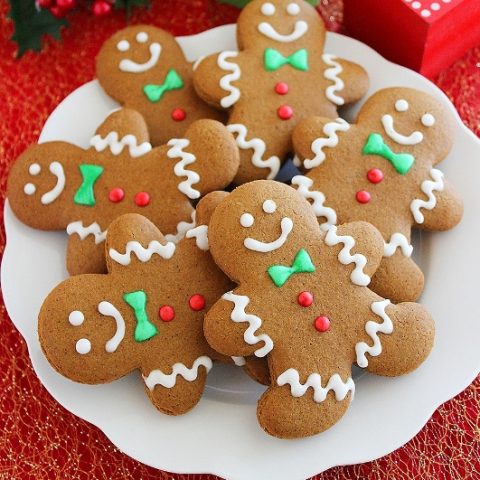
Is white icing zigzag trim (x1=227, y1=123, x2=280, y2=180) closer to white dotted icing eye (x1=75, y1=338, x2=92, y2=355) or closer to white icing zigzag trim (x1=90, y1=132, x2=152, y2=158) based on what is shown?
white icing zigzag trim (x1=90, y1=132, x2=152, y2=158)

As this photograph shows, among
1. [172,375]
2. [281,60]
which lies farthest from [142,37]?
[172,375]

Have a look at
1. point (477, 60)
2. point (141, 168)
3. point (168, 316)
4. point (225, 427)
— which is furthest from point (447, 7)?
point (225, 427)

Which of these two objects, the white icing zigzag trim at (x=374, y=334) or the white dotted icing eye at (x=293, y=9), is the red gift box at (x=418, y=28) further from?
the white icing zigzag trim at (x=374, y=334)

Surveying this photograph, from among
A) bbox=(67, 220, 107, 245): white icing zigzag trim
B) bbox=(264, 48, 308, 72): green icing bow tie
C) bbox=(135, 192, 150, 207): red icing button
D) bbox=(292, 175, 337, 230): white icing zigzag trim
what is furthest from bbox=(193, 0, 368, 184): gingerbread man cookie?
bbox=(67, 220, 107, 245): white icing zigzag trim

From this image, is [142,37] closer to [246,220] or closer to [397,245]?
[246,220]

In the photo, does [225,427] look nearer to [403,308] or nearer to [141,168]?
[403,308]

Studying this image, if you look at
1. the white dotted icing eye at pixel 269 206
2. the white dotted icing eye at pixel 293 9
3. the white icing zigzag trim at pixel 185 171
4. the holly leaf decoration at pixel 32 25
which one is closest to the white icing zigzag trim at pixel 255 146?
the white icing zigzag trim at pixel 185 171
